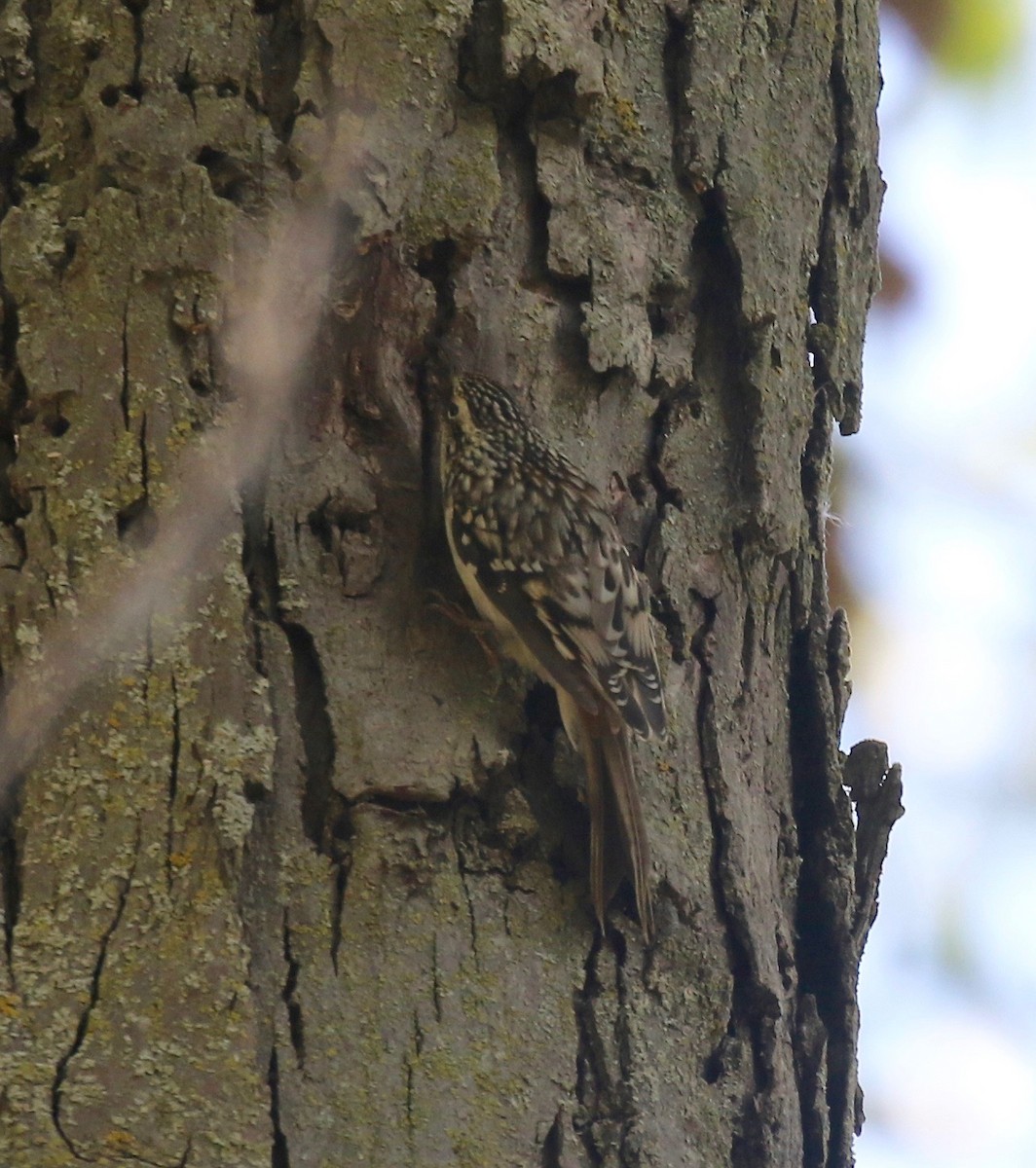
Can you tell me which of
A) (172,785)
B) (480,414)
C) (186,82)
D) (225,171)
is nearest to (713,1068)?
(172,785)

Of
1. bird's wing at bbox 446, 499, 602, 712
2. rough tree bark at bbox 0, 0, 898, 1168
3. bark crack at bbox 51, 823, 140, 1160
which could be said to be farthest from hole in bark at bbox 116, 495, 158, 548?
bird's wing at bbox 446, 499, 602, 712

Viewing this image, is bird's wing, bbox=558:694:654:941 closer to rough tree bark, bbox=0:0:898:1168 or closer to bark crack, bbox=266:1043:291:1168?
rough tree bark, bbox=0:0:898:1168

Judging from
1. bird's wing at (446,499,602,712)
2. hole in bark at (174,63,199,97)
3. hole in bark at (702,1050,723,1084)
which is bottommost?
hole in bark at (702,1050,723,1084)

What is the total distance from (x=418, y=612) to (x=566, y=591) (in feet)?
1.18

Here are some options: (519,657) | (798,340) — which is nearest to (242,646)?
(519,657)

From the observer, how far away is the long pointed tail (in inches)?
77.4

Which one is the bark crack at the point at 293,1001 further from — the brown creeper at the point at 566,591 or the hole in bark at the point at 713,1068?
the hole in bark at the point at 713,1068

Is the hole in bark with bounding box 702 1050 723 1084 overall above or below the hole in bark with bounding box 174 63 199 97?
below

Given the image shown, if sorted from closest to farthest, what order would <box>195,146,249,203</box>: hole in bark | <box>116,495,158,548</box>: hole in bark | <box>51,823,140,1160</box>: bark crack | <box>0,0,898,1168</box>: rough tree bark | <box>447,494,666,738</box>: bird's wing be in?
1. <box>51,823,140,1160</box>: bark crack
2. <box>0,0,898,1168</box>: rough tree bark
3. <box>116,495,158,548</box>: hole in bark
4. <box>195,146,249,203</box>: hole in bark
5. <box>447,494,666,738</box>: bird's wing

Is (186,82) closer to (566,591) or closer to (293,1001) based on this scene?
(566,591)

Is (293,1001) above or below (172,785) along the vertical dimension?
below

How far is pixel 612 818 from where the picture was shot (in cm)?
199

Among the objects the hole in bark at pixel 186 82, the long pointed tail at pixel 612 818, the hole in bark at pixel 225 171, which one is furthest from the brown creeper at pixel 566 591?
the hole in bark at pixel 186 82

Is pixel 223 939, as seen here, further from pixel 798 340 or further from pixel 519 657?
pixel 798 340
